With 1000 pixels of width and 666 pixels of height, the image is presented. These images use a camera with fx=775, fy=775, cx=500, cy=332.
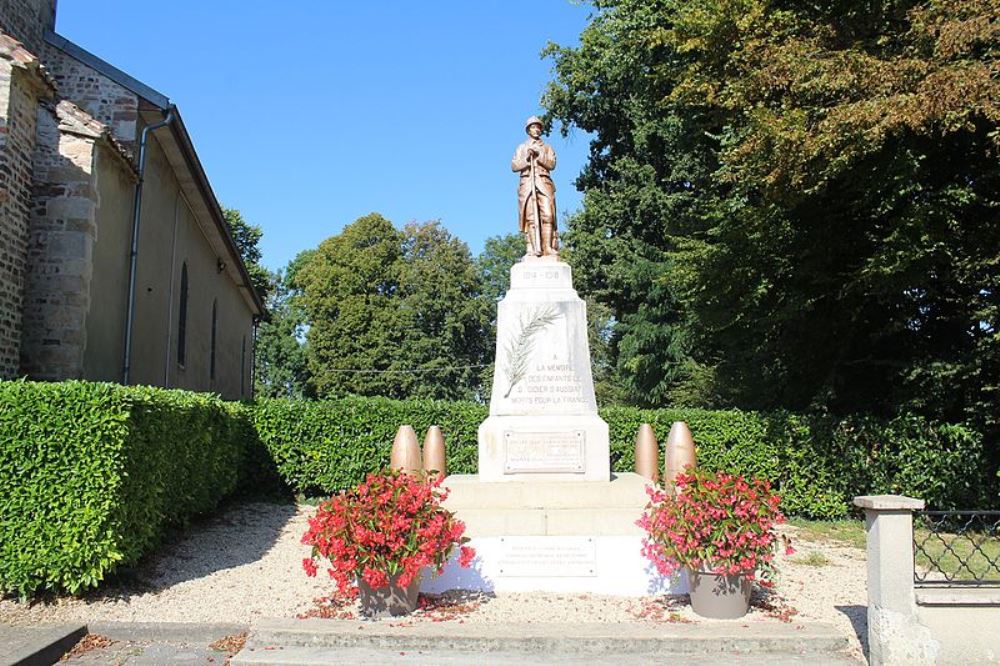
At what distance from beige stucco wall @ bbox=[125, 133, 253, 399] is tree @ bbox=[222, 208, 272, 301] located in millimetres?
22073

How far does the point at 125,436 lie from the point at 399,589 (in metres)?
2.91

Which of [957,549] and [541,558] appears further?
[957,549]

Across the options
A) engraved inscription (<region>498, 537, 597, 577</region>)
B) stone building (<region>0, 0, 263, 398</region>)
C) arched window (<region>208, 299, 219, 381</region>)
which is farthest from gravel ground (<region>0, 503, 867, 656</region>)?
arched window (<region>208, 299, 219, 381</region>)

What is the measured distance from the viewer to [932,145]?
1227cm

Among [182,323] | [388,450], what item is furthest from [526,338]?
[182,323]

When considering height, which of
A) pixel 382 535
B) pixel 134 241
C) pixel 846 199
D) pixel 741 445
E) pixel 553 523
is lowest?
pixel 553 523

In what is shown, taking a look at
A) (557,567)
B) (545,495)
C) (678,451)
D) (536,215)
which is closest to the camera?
(557,567)

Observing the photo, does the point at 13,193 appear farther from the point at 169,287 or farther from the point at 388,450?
the point at 388,450

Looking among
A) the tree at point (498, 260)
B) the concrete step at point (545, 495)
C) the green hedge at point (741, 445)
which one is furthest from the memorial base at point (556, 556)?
the tree at point (498, 260)

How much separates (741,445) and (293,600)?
8.96 meters

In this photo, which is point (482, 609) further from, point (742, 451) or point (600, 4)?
point (600, 4)

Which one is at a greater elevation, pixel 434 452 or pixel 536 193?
pixel 536 193

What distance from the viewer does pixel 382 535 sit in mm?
5984

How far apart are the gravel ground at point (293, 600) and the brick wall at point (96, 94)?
30.3 feet
